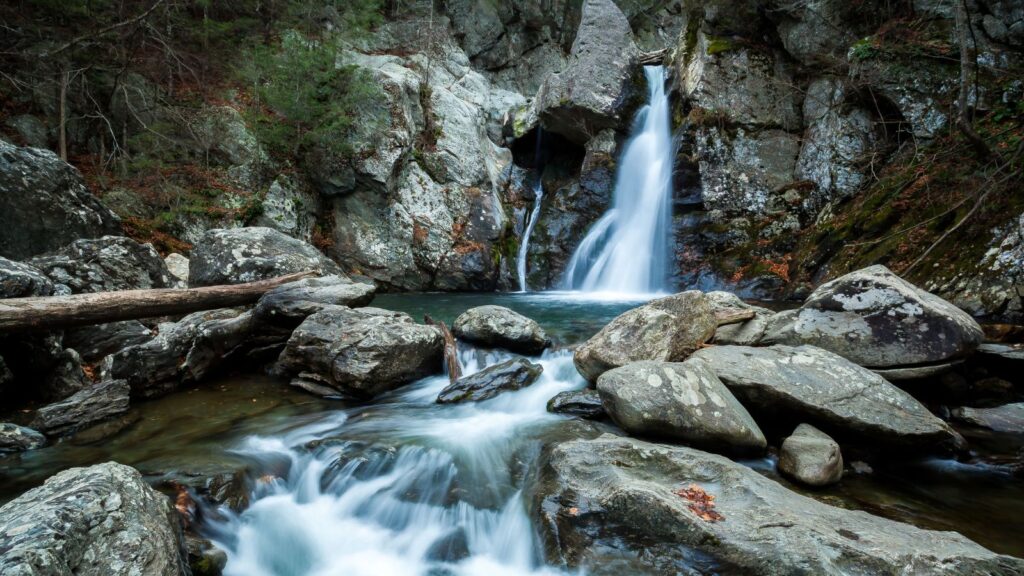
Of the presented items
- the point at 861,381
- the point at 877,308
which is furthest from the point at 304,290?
the point at 877,308

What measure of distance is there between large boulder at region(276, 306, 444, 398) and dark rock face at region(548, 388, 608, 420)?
1.87 meters

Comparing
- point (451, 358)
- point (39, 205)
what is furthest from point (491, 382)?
point (39, 205)

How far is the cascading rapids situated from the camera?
3.06 metres

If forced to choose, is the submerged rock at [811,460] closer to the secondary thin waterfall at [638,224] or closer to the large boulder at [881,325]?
the large boulder at [881,325]

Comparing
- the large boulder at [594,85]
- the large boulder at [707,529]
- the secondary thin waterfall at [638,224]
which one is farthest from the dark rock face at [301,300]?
the large boulder at [594,85]

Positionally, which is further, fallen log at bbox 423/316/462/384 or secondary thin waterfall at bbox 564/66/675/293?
secondary thin waterfall at bbox 564/66/675/293

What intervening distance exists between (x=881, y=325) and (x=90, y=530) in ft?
21.4

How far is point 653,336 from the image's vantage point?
523 centimetres

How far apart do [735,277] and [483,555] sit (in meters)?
10.3

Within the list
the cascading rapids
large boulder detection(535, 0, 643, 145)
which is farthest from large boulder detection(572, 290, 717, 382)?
large boulder detection(535, 0, 643, 145)

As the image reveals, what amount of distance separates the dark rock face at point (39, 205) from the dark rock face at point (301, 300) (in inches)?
140

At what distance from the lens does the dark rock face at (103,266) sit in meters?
5.62

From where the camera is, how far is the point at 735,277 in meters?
11.3

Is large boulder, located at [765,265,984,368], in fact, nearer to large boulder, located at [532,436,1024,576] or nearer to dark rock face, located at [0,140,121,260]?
large boulder, located at [532,436,1024,576]
